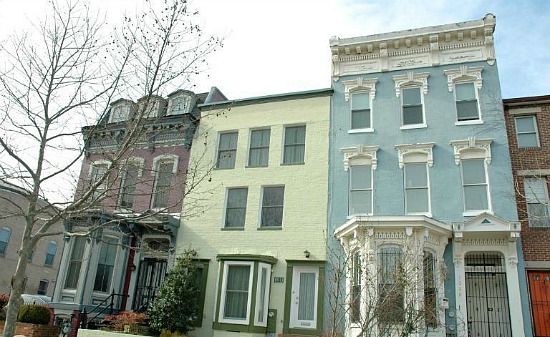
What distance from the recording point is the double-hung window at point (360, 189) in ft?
54.1

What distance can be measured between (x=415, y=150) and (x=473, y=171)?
2.04m

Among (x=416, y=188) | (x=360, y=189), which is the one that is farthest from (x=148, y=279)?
(x=416, y=188)

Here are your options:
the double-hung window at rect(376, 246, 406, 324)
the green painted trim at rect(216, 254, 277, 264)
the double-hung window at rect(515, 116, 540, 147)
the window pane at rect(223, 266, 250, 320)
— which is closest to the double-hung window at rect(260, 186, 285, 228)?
the green painted trim at rect(216, 254, 277, 264)

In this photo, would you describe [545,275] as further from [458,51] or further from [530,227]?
[458,51]

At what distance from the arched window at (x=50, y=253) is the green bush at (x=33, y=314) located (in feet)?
76.3

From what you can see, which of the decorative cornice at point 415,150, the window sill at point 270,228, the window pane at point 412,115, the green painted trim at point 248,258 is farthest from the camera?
the window sill at point 270,228

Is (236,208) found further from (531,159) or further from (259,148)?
(531,159)

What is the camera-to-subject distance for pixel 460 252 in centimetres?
1468

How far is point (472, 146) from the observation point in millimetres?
15781

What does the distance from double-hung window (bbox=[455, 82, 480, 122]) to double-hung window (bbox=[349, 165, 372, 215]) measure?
3.80m

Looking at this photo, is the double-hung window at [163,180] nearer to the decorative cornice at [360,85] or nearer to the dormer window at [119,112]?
the dormer window at [119,112]

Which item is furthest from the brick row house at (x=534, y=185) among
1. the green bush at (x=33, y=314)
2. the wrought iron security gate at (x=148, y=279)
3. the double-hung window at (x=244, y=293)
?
the green bush at (x=33, y=314)

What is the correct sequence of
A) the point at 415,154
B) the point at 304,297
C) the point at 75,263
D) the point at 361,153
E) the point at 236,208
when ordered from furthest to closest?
the point at 75,263 < the point at 236,208 < the point at 361,153 < the point at 415,154 < the point at 304,297

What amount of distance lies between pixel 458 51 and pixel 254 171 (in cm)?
900
